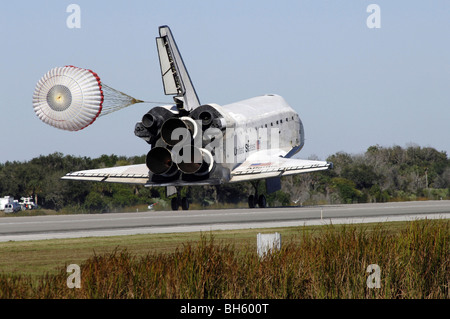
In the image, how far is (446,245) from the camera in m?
13.1

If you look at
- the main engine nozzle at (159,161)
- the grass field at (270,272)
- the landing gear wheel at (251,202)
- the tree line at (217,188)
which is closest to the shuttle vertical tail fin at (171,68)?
the main engine nozzle at (159,161)

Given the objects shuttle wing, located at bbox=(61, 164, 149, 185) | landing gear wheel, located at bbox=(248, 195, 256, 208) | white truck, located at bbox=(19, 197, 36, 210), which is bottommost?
white truck, located at bbox=(19, 197, 36, 210)

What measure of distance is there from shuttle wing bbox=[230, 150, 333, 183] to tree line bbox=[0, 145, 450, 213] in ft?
17.8

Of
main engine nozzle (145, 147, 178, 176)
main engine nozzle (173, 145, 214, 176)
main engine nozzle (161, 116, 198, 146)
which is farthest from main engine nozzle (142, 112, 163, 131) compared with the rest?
main engine nozzle (173, 145, 214, 176)

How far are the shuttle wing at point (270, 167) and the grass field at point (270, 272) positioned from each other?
18580 millimetres

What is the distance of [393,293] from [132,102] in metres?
18.2

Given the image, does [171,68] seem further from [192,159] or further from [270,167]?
[270,167]

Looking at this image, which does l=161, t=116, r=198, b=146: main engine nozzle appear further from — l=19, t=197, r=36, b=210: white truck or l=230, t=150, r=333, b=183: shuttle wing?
l=19, t=197, r=36, b=210: white truck

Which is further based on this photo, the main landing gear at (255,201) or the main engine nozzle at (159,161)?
the main landing gear at (255,201)

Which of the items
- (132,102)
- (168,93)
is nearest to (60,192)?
(168,93)

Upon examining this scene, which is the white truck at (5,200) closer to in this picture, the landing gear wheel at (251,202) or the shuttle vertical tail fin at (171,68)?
the shuttle vertical tail fin at (171,68)

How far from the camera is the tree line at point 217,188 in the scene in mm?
46719

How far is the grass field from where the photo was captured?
10289mm

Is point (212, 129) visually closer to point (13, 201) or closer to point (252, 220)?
point (252, 220)
